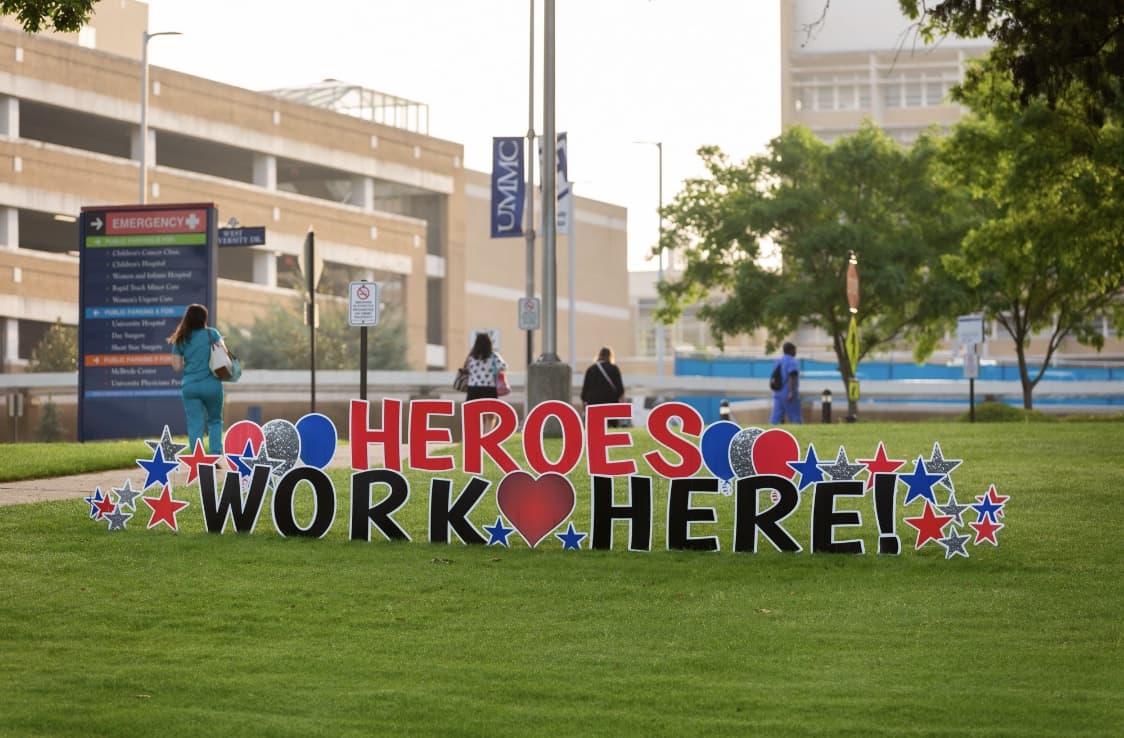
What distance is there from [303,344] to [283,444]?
1824 inches

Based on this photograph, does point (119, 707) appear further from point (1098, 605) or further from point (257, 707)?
point (1098, 605)

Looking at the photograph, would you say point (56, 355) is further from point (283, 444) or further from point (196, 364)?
point (283, 444)

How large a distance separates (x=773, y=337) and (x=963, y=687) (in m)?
39.1

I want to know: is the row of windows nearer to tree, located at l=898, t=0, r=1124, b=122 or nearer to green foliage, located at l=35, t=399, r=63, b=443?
green foliage, located at l=35, t=399, r=63, b=443

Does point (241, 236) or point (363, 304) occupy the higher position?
point (241, 236)

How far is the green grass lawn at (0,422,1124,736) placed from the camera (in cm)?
719

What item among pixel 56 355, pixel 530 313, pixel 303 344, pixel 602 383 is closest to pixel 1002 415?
pixel 530 313

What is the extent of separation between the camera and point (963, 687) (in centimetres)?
776

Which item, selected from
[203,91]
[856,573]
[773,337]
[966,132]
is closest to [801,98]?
[203,91]

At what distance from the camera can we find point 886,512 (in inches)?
467

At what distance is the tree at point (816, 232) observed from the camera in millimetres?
43219

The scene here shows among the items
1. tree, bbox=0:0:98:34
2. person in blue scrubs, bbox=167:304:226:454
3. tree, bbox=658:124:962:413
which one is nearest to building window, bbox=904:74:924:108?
tree, bbox=658:124:962:413

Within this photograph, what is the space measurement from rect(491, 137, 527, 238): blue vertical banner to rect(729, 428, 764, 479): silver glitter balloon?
1971cm

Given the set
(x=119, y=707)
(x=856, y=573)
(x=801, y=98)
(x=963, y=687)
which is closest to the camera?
(x=119, y=707)
